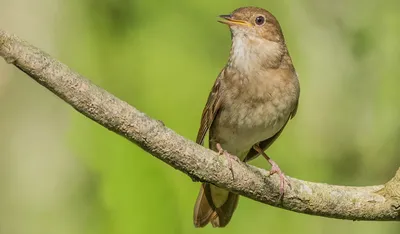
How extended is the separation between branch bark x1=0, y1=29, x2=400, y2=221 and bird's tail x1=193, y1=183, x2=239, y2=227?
3.11ft

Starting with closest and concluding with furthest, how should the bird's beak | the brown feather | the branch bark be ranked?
the branch bark → the bird's beak → the brown feather

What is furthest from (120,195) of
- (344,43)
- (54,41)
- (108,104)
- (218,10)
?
(108,104)

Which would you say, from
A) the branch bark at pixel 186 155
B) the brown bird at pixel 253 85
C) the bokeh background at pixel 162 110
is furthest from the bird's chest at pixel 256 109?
the bokeh background at pixel 162 110

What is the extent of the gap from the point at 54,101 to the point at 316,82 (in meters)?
2.24

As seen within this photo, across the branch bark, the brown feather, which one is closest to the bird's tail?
the brown feather

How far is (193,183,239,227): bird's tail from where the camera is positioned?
4.48 meters

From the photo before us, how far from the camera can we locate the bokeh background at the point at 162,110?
593cm

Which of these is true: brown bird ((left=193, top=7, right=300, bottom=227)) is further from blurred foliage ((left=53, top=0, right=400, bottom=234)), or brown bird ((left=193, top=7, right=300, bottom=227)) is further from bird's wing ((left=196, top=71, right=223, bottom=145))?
blurred foliage ((left=53, top=0, right=400, bottom=234))

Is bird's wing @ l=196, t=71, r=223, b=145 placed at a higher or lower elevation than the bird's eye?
lower

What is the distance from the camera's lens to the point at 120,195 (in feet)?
19.3

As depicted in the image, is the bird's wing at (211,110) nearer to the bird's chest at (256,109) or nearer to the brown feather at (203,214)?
the bird's chest at (256,109)

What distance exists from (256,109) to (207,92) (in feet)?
6.48

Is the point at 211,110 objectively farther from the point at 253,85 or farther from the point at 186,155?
the point at 186,155

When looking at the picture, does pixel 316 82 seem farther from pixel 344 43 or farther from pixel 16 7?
pixel 16 7
